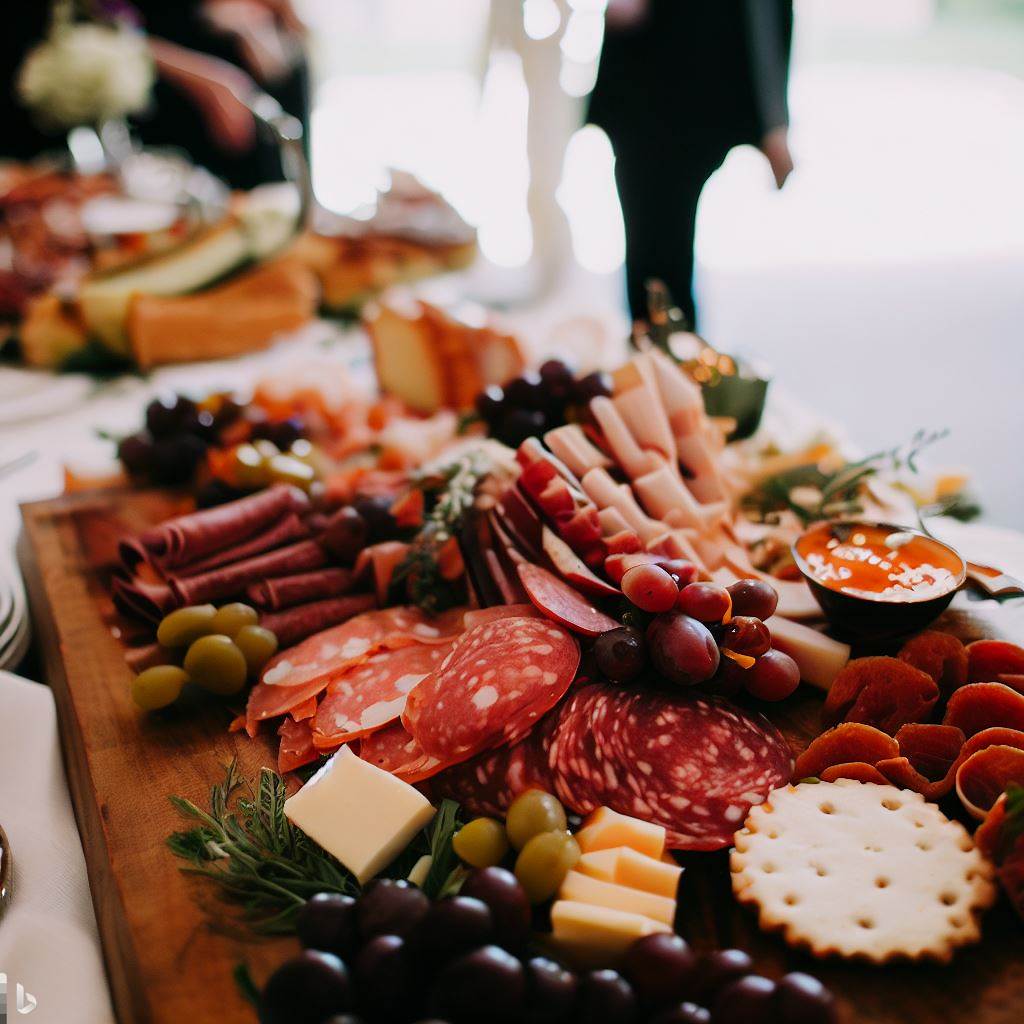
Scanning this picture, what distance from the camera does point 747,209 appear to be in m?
4.70

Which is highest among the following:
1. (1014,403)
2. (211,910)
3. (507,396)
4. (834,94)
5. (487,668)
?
(834,94)

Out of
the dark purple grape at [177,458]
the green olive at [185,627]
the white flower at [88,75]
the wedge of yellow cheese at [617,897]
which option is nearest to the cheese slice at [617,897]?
the wedge of yellow cheese at [617,897]

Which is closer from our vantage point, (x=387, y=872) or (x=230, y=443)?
(x=387, y=872)

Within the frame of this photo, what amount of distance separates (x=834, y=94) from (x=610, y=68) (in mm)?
4791

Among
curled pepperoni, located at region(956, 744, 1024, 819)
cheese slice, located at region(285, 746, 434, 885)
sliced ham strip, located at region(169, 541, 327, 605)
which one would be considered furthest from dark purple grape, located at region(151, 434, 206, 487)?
curled pepperoni, located at region(956, 744, 1024, 819)

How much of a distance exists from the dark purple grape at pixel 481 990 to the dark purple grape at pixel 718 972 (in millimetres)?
160

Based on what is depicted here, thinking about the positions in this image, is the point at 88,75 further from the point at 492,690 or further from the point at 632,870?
the point at 632,870

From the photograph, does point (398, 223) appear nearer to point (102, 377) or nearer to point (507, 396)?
point (102, 377)

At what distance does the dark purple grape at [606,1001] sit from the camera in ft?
2.44

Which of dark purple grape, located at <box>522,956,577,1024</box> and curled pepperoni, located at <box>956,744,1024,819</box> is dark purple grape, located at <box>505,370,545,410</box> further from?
dark purple grape, located at <box>522,956,577,1024</box>

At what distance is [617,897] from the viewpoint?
87 cm

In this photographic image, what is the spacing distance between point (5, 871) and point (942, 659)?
3.52 feet

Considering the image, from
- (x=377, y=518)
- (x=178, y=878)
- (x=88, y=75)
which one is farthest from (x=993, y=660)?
(x=88, y=75)


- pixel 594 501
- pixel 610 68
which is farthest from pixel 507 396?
pixel 610 68
